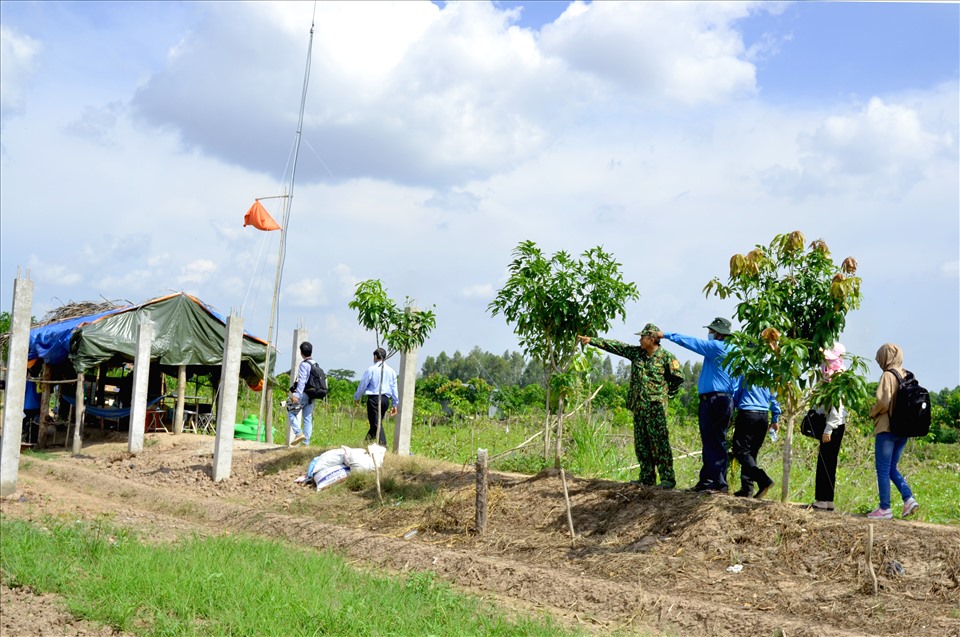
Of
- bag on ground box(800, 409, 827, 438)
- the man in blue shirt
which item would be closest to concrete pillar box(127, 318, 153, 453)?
the man in blue shirt

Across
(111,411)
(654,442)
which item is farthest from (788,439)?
(111,411)

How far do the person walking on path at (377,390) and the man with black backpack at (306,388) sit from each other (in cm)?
85

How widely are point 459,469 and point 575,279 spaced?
292 centimetres

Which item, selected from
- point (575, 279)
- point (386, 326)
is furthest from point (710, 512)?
point (386, 326)

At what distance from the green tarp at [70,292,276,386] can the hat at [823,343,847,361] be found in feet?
35.7

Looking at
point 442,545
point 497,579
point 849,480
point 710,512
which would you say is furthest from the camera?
point 849,480

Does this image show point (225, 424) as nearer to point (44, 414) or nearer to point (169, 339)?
point (169, 339)

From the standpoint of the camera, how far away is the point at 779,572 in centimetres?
751

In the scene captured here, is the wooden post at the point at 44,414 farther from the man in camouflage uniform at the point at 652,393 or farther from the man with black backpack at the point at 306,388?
the man in camouflage uniform at the point at 652,393

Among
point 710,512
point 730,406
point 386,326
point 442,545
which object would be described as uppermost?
point 386,326

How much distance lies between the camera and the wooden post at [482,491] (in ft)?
30.5

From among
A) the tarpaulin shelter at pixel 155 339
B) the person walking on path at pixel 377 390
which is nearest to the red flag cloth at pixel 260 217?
the tarpaulin shelter at pixel 155 339

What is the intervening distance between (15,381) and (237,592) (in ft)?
20.4

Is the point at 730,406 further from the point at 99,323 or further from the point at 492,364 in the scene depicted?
the point at 492,364
